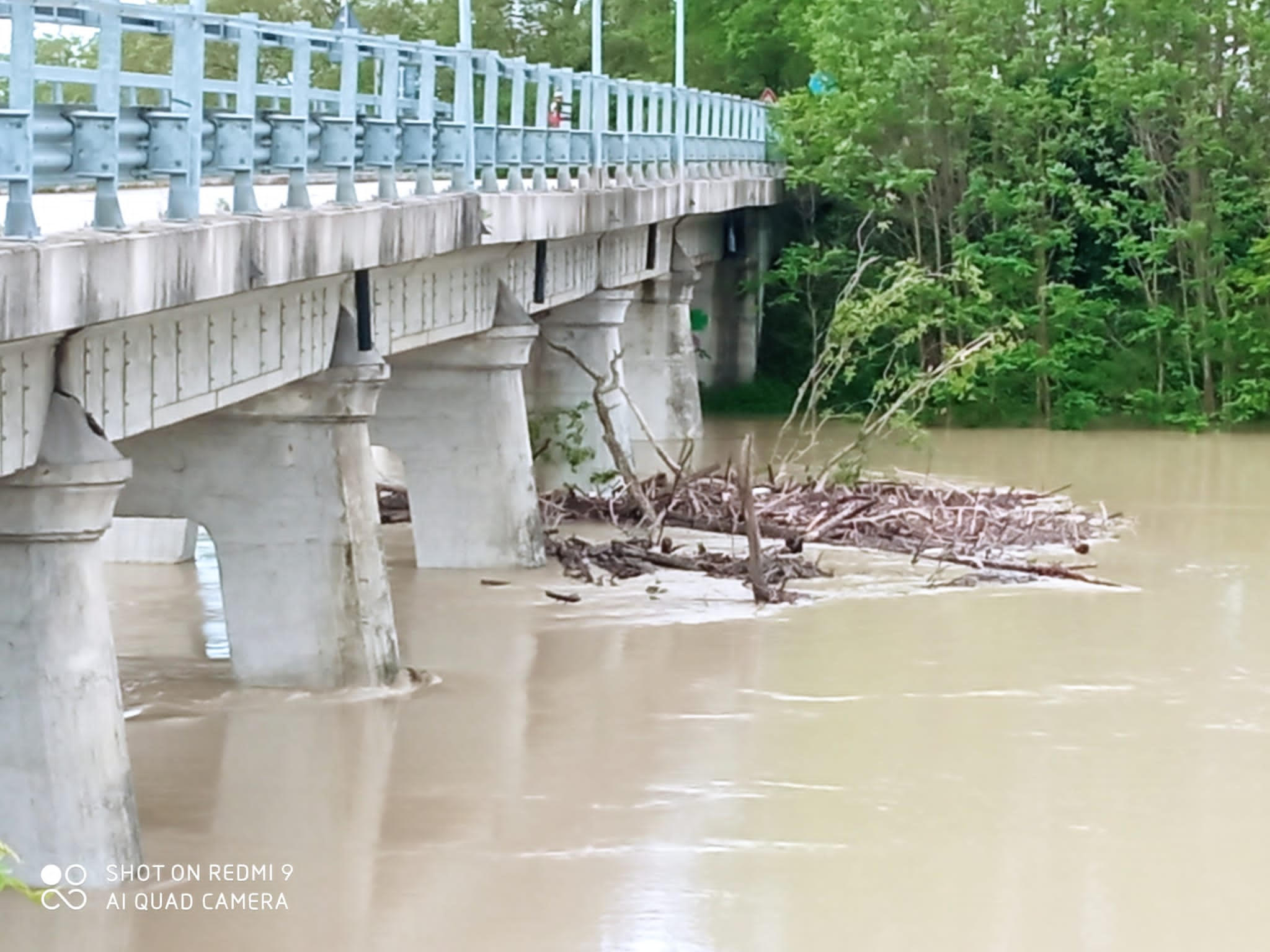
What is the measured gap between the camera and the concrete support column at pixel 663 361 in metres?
33.5

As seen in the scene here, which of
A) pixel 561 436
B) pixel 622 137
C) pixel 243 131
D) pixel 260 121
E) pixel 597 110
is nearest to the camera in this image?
pixel 243 131

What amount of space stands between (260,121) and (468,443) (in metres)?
7.59

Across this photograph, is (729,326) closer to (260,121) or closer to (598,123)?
(598,123)

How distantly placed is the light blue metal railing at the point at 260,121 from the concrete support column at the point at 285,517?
1.45m

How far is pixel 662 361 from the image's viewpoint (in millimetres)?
33750

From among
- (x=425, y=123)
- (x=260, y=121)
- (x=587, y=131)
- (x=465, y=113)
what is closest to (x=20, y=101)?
(x=260, y=121)

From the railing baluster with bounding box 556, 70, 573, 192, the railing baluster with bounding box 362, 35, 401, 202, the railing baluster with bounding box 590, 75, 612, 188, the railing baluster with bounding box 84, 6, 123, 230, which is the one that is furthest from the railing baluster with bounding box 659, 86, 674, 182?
the railing baluster with bounding box 84, 6, 123, 230

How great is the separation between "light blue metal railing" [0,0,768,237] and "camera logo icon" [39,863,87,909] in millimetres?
2671

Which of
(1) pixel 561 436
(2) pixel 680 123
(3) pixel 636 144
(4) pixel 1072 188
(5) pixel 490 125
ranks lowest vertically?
(1) pixel 561 436

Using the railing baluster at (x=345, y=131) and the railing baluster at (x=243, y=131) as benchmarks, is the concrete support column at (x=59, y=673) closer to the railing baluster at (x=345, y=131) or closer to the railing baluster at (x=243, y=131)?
the railing baluster at (x=243, y=131)

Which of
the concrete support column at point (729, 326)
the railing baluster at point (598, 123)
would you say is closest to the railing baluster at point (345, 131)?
the railing baluster at point (598, 123)

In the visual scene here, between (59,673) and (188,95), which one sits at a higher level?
(188,95)

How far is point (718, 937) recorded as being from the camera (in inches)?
402

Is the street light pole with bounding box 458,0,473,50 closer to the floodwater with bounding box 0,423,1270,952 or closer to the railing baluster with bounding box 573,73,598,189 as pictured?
the railing baluster with bounding box 573,73,598,189
